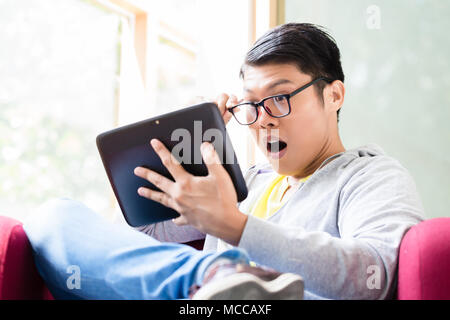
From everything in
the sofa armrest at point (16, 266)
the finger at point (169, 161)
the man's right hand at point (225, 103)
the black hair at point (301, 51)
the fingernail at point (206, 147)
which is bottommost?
the sofa armrest at point (16, 266)

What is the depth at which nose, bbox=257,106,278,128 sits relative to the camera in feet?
3.62

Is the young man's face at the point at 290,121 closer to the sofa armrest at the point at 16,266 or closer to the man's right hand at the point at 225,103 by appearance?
the man's right hand at the point at 225,103

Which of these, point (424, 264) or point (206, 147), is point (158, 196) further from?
point (424, 264)

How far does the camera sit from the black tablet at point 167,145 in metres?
0.93

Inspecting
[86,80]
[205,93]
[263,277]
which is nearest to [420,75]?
[205,93]

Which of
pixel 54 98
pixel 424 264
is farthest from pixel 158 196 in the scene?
pixel 54 98

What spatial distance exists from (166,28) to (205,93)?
1132 mm

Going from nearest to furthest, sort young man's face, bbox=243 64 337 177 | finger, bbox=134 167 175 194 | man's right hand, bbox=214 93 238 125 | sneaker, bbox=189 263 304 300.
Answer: sneaker, bbox=189 263 304 300
finger, bbox=134 167 175 194
young man's face, bbox=243 64 337 177
man's right hand, bbox=214 93 238 125

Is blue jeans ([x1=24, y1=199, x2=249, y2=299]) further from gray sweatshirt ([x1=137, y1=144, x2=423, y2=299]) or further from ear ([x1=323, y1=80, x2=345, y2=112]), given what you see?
ear ([x1=323, y1=80, x2=345, y2=112])

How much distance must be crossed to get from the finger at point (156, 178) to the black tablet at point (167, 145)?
30 mm

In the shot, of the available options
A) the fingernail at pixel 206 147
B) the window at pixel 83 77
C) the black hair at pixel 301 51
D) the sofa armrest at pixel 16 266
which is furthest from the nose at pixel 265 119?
the window at pixel 83 77

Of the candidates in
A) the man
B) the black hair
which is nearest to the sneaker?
the man
